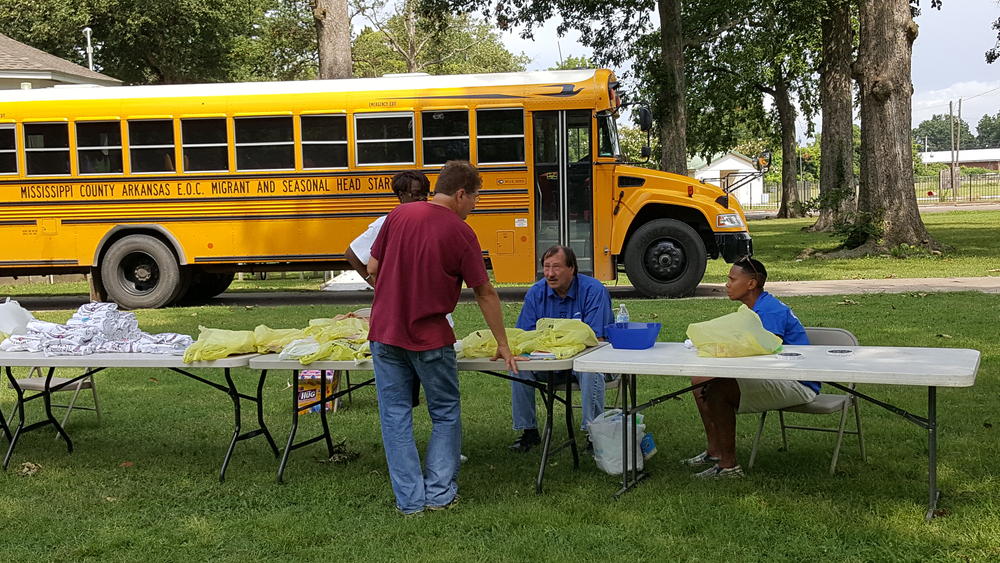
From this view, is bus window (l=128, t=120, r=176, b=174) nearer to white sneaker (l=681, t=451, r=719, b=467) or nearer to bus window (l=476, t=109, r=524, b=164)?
bus window (l=476, t=109, r=524, b=164)

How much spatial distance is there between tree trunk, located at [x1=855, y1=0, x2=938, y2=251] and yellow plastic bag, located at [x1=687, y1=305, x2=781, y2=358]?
15140mm

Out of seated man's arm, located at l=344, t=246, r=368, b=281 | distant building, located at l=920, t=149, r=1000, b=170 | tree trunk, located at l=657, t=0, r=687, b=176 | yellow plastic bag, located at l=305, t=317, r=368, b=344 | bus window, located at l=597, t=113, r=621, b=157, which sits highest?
distant building, located at l=920, t=149, r=1000, b=170

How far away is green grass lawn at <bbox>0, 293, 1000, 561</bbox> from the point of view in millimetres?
4574

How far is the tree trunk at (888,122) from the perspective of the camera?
61.7ft

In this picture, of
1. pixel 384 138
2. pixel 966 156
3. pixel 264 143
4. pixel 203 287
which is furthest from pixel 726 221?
pixel 966 156

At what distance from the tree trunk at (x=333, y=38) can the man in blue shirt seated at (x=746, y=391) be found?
1279cm

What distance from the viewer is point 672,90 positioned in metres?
24.2

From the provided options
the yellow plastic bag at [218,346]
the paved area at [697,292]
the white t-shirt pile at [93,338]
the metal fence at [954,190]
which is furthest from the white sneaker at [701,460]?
the metal fence at [954,190]

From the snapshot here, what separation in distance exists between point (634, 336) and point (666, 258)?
8977 millimetres

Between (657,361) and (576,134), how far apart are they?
8.95 metres

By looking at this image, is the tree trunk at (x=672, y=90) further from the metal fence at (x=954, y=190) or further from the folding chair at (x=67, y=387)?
the metal fence at (x=954, y=190)

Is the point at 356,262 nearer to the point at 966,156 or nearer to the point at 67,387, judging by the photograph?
the point at 67,387

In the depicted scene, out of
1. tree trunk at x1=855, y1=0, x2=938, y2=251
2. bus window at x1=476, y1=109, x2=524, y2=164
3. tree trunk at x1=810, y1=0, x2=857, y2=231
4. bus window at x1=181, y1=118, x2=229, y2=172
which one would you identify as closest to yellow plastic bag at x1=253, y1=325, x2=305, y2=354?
bus window at x1=476, y1=109, x2=524, y2=164

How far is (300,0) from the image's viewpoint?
46.8 m
